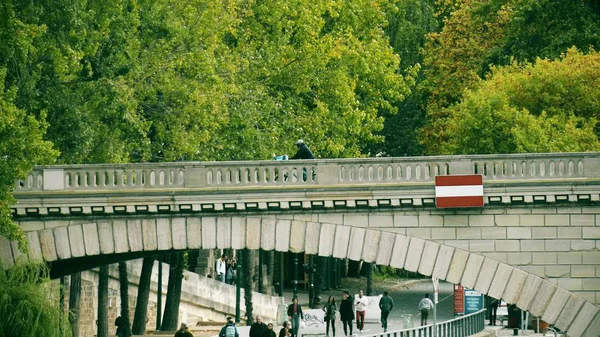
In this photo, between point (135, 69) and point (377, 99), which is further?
point (377, 99)

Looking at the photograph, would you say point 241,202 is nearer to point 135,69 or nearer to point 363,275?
point 135,69

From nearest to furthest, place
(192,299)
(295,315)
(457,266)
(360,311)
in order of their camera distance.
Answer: (457,266), (295,315), (360,311), (192,299)

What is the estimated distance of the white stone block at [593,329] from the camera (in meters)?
45.7

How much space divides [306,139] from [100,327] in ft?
39.4

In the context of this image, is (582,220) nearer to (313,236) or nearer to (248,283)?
(313,236)

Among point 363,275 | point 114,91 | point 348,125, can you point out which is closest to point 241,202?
point 114,91

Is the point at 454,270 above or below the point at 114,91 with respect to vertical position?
below

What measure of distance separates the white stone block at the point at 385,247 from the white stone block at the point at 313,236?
133cm

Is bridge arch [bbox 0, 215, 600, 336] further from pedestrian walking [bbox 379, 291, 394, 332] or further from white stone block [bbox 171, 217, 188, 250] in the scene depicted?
pedestrian walking [bbox 379, 291, 394, 332]

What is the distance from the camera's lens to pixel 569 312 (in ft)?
152

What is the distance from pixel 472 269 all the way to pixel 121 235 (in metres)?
7.58

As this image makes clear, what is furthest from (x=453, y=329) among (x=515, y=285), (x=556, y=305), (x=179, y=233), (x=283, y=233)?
(x=179, y=233)

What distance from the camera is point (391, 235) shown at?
4681 cm

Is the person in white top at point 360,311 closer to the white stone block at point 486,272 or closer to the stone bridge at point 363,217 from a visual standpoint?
the stone bridge at point 363,217
